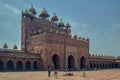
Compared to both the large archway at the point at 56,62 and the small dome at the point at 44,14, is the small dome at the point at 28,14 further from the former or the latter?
the large archway at the point at 56,62

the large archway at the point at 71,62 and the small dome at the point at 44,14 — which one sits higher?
the small dome at the point at 44,14

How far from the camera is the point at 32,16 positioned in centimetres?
5403

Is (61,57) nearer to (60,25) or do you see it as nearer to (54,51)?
(54,51)

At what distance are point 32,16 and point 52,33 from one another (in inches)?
378

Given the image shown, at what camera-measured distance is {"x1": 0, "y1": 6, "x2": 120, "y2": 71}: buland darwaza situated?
1650 inches

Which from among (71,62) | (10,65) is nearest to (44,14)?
(71,62)

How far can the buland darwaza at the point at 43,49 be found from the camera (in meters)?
41.9

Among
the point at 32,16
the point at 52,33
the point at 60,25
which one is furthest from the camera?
the point at 60,25

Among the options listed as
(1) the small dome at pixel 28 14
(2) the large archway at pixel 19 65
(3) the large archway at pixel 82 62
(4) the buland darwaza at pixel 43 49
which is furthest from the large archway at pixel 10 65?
(3) the large archway at pixel 82 62

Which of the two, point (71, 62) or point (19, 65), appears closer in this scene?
point (19, 65)

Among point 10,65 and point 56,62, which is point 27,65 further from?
point 56,62

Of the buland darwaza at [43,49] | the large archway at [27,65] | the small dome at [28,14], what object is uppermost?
the small dome at [28,14]

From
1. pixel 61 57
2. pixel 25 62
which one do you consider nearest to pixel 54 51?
pixel 61 57

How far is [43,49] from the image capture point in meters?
45.9
